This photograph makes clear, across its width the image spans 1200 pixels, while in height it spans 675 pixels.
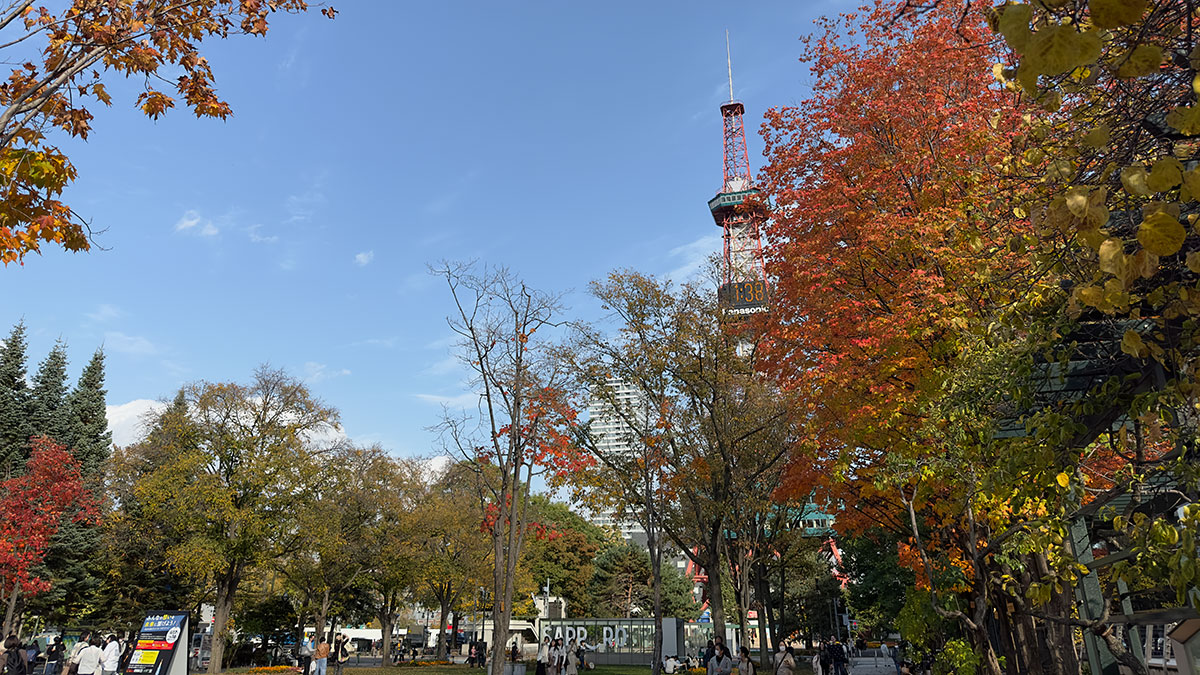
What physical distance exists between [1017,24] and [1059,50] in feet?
0.38

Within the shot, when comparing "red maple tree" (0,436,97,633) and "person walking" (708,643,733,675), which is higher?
"red maple tree" (0,436,97,633)

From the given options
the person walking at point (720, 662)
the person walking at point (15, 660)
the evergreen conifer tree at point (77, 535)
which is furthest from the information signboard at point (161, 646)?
the evergreen conifer tree at point (77, 535)

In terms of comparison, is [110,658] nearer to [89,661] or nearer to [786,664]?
[89,661]

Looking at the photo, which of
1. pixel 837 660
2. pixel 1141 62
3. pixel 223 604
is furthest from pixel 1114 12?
pixel 223 604

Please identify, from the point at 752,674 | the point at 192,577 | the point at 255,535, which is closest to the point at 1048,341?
the point at 752,674

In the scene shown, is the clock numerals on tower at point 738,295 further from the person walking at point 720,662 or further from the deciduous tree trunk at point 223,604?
the deciduous tree trunk at point 223,604

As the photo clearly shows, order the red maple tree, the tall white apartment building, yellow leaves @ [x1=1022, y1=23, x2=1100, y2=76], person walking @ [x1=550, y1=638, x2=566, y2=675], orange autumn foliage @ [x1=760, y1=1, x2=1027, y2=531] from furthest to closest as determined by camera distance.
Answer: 1. the tall white apartment building
2. person walking @ [x1=550, y1=638, x2=566, y2=675]
3. the red maple tree
4. orange autumn foliage @ [x1=760, y1=1, x2=1027, y2=531]
5. yellow leaves @ [x1=1022, y1=23, x2=1100, y2=76]

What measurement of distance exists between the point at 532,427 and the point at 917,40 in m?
11.0

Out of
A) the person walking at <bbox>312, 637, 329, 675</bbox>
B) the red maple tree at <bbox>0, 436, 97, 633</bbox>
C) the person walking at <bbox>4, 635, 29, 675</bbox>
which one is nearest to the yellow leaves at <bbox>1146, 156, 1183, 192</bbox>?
the person walking at <bbox>4, 635, 29, 675</bbox>

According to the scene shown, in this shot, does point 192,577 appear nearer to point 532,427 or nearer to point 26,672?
point 26,672

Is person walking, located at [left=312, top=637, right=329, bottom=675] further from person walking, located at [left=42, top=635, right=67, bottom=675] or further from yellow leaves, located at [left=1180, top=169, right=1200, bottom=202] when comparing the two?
yellow leaves, located at [left=1180, top=169, right=1200, bottom=202]

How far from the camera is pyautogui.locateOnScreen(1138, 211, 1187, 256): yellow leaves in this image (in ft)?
6.09

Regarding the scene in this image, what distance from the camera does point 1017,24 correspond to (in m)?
1.69

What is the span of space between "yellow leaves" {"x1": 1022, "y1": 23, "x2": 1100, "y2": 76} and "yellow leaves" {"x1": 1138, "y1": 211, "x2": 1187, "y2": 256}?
21.0 inches
